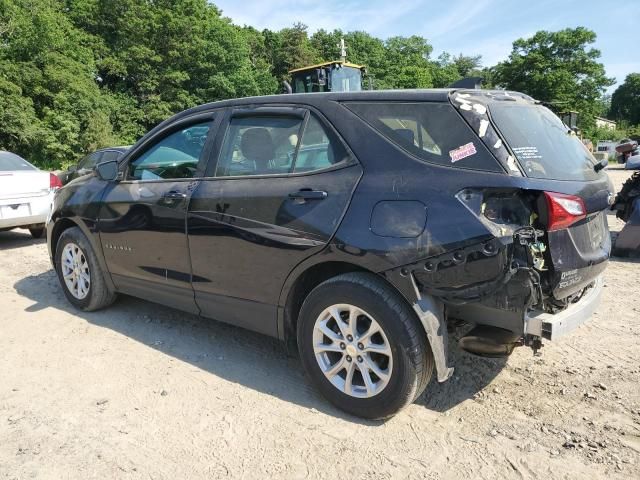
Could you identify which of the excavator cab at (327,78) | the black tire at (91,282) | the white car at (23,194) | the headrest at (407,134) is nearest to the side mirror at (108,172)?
the black tire at (91,282)

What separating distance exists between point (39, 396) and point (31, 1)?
37907mm

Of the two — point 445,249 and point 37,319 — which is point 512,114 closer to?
point 445,249

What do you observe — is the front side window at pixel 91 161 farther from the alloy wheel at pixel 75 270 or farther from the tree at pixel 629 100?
the tree at pixel 629 100

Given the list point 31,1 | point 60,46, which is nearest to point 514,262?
point 60,46

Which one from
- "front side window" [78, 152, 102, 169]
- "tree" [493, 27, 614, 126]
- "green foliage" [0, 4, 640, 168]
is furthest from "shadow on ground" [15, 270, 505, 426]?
"tree" [493, 27, 614, 126]

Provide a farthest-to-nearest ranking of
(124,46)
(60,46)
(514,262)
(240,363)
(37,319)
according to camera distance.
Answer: (124,46)
(60,46)
(37,319)
(240,363)
(514,262)

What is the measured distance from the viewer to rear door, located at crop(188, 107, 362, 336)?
2984 millimetres

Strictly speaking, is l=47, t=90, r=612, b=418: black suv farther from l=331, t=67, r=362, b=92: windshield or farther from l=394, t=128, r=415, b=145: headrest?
l=331, t=67, r=362, b=92: windshield

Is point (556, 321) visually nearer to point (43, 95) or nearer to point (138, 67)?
point (43, 95)

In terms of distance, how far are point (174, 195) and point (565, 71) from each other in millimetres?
64238

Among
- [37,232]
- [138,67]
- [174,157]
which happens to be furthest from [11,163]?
[138,67]

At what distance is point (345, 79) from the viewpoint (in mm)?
17016

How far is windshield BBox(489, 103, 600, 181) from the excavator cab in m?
13.1

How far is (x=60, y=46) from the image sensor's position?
3130cm
